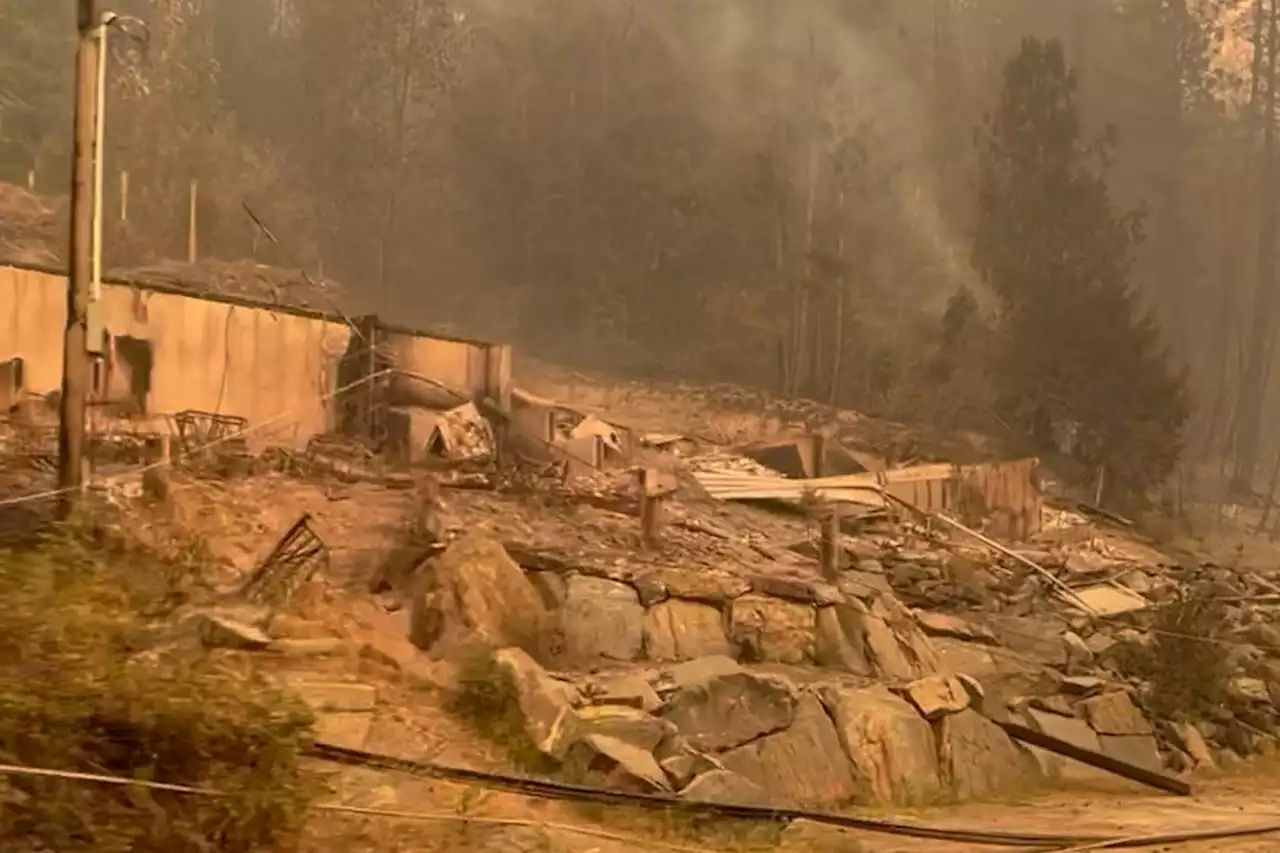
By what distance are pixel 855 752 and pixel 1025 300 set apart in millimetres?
3245

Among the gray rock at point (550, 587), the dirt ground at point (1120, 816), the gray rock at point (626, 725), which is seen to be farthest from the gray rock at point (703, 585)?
the dirt ground at point (1120, 816)

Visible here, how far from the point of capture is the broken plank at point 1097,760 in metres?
5.16

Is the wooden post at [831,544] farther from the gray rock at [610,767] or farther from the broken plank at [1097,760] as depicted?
the gray rock at [610,767]

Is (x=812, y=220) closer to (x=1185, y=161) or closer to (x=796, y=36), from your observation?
(x=796, y=36)

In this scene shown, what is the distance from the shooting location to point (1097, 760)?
5.20 m

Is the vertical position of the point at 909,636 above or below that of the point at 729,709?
above

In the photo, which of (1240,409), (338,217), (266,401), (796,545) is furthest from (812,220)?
(1240,409)

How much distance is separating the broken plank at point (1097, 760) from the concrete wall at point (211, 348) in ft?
10.3

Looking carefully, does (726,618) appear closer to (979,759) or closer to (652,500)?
(652,500)

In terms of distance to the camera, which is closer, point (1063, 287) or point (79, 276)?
point (79, 276)

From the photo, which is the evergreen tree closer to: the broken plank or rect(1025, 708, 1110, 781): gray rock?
rect(1025, 708, 1110, 781): gray rock

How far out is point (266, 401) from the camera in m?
4.71

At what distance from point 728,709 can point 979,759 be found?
1.21 m

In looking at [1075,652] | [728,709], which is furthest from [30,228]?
[1075,652]
